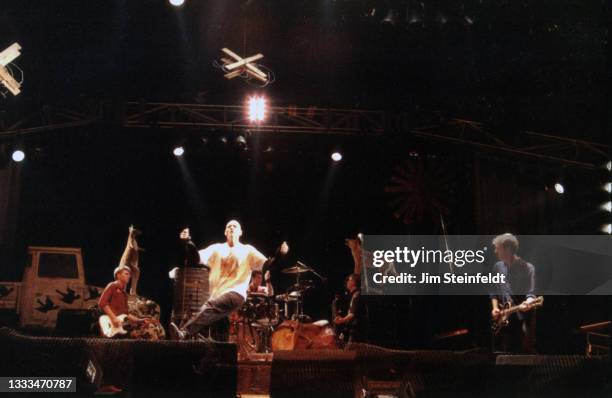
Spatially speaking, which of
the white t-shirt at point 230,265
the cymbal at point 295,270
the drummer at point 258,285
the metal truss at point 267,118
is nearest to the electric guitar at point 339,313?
the cymbal at point 295,270

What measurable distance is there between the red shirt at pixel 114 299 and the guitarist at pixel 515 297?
4.33 m

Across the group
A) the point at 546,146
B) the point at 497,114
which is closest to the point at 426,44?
the point at 497,114

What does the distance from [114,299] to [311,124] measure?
3321 mm

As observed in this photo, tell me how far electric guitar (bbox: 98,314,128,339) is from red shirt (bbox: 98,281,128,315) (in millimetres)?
144

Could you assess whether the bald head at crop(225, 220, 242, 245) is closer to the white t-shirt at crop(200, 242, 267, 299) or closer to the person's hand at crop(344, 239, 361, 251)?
the white t-shirt at crop(200, 242, 267, 299)

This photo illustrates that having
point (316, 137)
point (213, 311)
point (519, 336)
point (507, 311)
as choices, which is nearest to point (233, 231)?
point (213, 311)

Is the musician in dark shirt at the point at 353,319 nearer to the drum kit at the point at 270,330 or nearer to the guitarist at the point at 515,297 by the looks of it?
the drum kit at the point at 270,330

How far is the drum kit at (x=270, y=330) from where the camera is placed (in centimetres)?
850

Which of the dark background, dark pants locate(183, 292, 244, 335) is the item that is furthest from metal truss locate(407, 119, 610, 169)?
dark pants locate(183, 292, 244, 335)

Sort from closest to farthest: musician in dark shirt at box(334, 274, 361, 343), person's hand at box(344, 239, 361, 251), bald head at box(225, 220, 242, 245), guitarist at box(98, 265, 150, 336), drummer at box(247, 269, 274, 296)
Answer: guitarist at box(98, 265, 150, 336) → musician in dark shirt at box(334, 274, 361, 343) → drummer at box(247, 269, 274, 296) → bald head at box(225, 220, 242, 245) → person's hand at box(344, 239, 361, 251)

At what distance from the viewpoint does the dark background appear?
658 centimetres

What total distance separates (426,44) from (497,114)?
171 centimetres

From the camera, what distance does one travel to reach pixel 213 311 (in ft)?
27.2

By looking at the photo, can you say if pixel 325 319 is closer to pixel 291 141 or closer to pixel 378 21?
pixel 291 141
